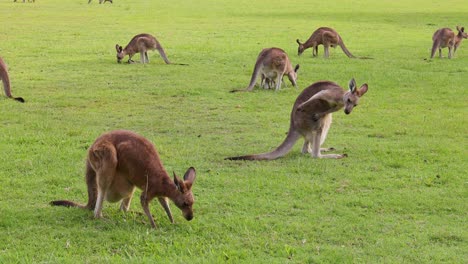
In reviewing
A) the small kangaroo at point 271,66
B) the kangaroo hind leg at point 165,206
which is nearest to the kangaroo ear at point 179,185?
the kangaroo hind leg at point 165,206

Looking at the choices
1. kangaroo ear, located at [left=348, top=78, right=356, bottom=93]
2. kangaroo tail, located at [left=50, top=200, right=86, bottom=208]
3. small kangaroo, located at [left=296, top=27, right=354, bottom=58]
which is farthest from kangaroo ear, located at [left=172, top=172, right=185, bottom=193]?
small kangaroo, located at [left=296, top=27, right=354, bottom=58]

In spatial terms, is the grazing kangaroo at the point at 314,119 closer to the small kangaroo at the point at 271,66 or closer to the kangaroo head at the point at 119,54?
the small kangaroo at the point at 271,66

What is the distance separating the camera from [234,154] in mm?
8742

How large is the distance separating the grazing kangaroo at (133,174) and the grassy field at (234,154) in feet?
0.92

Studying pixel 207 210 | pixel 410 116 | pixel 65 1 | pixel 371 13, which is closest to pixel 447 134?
pixel 410 116

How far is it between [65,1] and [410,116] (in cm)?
3666

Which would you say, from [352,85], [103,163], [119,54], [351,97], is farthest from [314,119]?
[119,54]

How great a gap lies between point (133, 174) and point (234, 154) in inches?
118

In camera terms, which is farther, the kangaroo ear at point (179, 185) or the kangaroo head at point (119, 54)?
the kangaroo head at point (119, 54)

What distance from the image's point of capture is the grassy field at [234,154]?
5.70 metres

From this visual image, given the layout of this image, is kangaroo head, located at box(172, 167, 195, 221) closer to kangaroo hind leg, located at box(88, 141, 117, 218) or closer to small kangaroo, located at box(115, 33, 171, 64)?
kangaroo hind leg, located at box(88, 141, 117, 218)

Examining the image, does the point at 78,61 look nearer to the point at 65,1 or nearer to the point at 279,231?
the point at 279,231

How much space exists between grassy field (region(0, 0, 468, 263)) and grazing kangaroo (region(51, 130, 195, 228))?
282 millimetres

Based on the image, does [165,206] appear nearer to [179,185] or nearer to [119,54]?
[179,185]
